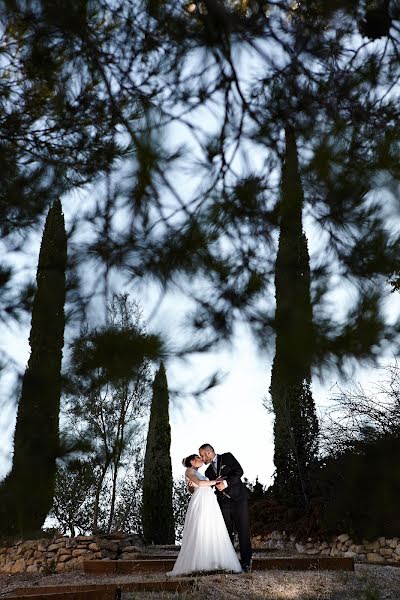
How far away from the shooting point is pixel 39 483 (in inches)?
234

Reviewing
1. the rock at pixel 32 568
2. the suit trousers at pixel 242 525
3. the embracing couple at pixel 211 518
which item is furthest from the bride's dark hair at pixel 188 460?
the rock at pixel 32 568

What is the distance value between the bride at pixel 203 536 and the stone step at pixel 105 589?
52 centimetres

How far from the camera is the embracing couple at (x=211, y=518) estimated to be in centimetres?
543

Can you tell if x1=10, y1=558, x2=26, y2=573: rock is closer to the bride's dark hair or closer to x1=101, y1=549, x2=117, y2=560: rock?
x1=101, y1=549, x2=117, y2=560: rock

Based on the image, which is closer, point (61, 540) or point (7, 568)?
point (61, 540)

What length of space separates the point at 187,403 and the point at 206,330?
488mm

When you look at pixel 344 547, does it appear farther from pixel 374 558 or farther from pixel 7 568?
pixel 7 568

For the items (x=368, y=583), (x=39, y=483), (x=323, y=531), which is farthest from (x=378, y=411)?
(x=39, y=483)

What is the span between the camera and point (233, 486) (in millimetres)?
5664

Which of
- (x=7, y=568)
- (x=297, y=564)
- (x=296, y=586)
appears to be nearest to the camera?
(x=296, y=586)

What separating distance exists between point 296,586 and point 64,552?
4168 millimetres

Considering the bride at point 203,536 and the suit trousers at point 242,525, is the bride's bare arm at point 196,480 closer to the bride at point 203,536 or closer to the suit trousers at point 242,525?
the bride at point 203,536

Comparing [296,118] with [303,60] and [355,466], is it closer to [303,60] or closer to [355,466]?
[303,60]

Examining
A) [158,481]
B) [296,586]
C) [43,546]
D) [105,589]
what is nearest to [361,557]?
[296,586]
